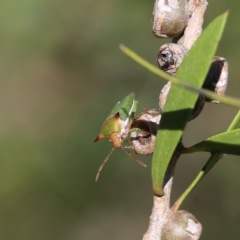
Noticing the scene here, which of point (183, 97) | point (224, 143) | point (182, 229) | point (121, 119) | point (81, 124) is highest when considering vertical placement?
point (183, 97)

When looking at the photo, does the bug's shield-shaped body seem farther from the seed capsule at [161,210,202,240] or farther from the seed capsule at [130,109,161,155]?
the seed capsule at [161,210,202,240]

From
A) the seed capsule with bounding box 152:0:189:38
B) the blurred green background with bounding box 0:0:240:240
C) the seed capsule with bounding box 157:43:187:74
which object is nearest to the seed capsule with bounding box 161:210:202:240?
the seed capsule with bounding box 157:43:187:74

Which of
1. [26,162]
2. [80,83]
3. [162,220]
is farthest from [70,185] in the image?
[162,220]

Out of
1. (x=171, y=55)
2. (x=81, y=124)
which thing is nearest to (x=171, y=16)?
(x=171, y=55)

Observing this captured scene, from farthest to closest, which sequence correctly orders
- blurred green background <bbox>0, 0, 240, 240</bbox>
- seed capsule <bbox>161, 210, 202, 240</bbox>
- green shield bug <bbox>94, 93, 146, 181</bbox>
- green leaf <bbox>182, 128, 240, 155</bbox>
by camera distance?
blurred green background <bbox>0, 0, 240, 240</bbox> < green shield bug <bbox>94, 93, 146, 181</bbox> < seed capsule <bbox>161, 210, 202, 240</bbox> < green leaf <bbox>182, 128, 240, 155</bbox>

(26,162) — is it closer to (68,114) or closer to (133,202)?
(68,114)

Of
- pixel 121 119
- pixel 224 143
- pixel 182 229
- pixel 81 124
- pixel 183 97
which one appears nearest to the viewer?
pixel 183 97

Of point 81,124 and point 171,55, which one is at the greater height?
point 171,55

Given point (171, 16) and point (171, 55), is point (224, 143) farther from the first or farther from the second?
point (171, 16)
